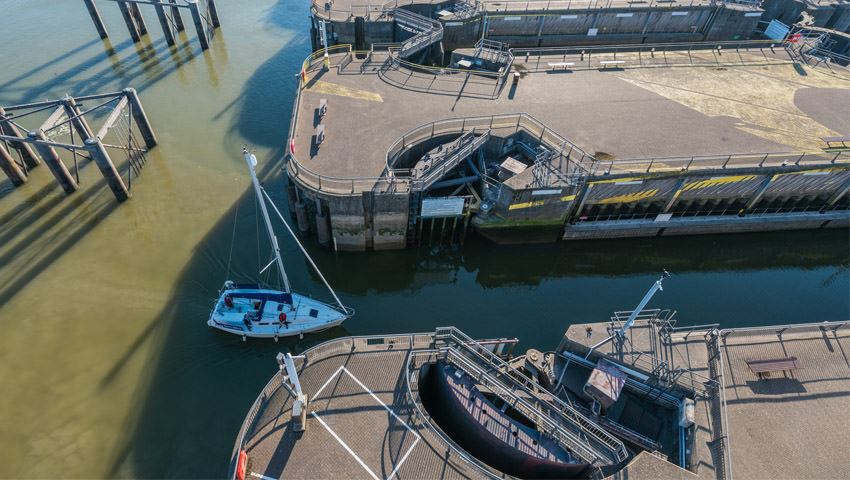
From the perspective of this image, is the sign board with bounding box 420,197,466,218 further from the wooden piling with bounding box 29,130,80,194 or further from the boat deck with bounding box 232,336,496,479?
the wooden piling with bounding box 29,130,80,194

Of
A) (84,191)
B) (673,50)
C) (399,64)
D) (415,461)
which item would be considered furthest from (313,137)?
(673,50)

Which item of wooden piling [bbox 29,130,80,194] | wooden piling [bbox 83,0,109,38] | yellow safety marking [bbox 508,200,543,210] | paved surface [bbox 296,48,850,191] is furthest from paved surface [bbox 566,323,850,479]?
wooden piling [bbox 83,0,109,38]

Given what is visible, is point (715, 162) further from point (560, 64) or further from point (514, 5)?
point (514, 5)

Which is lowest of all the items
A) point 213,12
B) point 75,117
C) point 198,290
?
point 198,290

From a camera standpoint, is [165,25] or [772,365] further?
[165,25]

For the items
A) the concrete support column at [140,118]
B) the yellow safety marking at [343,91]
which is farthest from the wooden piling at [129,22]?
the yellow safety marking at [343,91]

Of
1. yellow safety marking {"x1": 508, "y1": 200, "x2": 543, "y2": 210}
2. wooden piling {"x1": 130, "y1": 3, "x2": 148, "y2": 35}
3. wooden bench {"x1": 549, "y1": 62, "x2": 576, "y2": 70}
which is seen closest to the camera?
yellow safety marking {"x1": 508, "y1": 200, "x2": 543, "y2": 210}

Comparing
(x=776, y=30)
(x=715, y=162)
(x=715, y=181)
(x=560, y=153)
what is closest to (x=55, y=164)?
(x=560, y=153)
